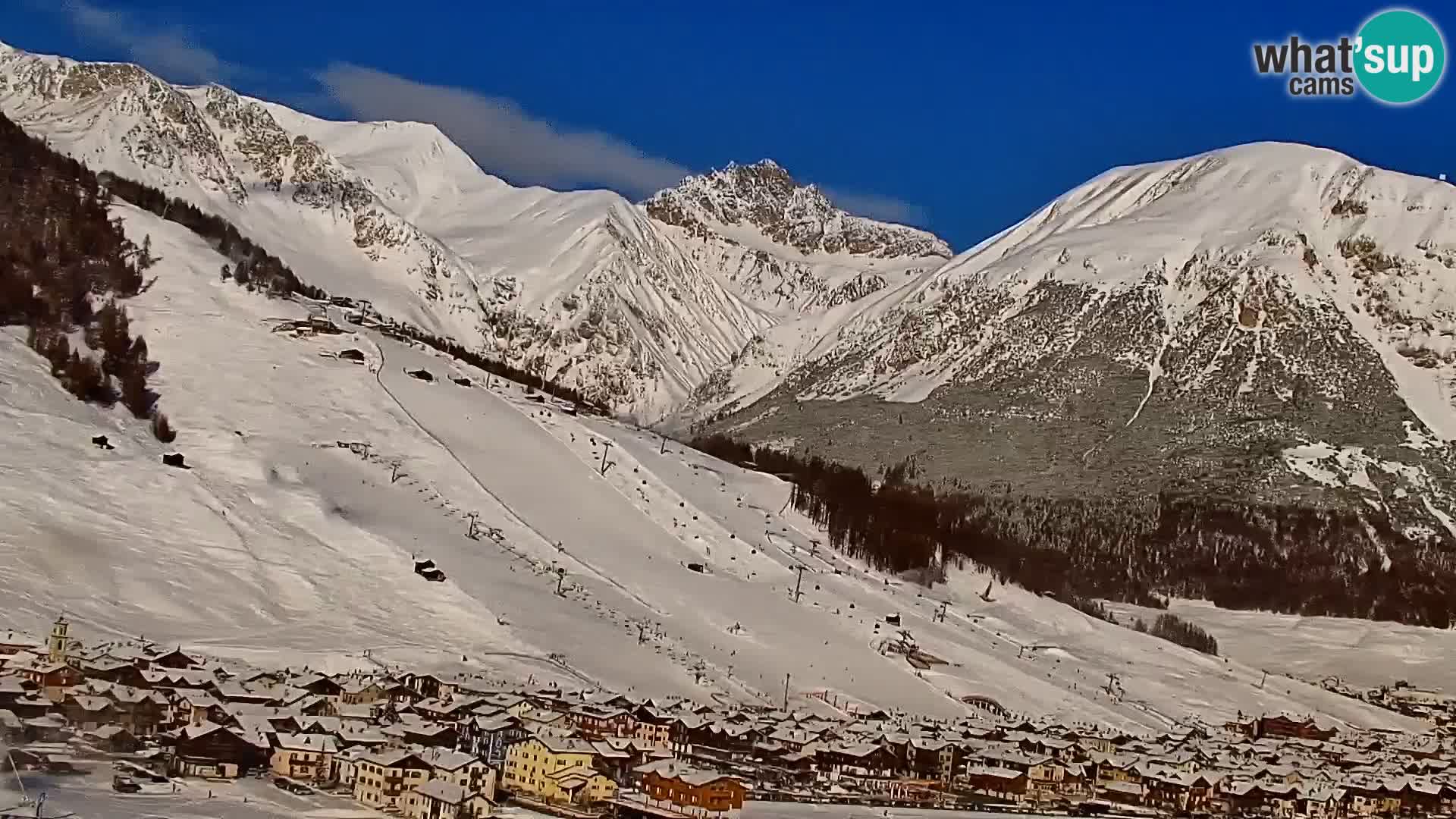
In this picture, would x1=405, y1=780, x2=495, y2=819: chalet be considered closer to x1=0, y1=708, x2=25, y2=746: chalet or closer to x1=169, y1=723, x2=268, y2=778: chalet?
x1=169, y1=723, x2=268, y2=778: chalet

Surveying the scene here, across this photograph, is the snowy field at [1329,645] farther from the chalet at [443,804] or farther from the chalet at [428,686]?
the chalet at [443,804]

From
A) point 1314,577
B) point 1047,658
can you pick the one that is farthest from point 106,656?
point 1314,577

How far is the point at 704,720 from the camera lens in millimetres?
47438

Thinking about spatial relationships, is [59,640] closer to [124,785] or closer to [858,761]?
[124,785]

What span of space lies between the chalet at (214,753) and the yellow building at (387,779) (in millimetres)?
2220

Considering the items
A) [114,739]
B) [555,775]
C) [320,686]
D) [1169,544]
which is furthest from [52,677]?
[1169,544]

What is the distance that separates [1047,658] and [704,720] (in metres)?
30.0

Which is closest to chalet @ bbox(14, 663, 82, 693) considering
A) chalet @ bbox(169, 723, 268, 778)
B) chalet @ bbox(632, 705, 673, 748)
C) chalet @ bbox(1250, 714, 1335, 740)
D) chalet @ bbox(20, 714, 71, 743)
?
chalet @ bbox(20, 714, 71, 743)

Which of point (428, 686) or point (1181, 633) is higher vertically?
point (1181, 633)

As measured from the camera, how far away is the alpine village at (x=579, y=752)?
110 ft

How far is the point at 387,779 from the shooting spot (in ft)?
107

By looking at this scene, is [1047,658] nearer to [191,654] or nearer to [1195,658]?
[1195,658]

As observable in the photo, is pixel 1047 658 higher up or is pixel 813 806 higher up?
pixel 1047 658

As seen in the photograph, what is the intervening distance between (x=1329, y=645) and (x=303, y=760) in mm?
88873
